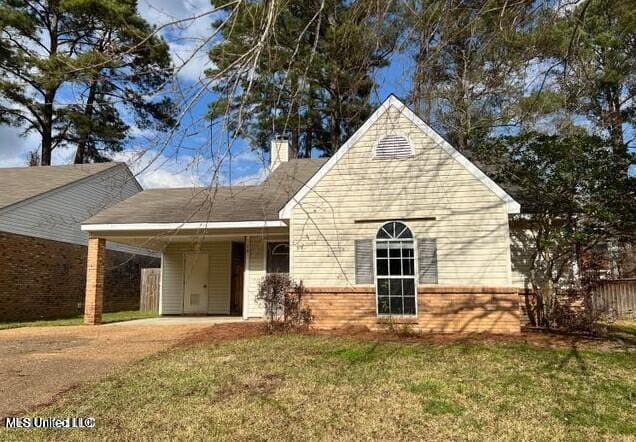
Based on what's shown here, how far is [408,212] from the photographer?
10461 millimetres

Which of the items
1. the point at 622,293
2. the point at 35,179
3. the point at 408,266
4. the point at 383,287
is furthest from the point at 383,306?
the point at 35,179

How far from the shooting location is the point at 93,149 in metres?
29.9

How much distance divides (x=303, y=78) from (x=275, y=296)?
657cm

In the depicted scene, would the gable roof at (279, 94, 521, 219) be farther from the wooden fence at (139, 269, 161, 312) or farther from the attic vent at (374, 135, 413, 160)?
the wooden fence at (139, 269, 161, 312)

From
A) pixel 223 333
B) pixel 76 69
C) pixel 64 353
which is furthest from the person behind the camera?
pixel 223 333

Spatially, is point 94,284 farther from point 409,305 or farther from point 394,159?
point 394,159

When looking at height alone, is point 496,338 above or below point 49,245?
below

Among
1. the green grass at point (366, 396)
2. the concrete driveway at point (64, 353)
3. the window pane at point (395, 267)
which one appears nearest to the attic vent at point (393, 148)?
the window pane at point (395, 267)

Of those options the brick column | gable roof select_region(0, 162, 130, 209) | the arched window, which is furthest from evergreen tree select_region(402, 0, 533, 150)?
gable roof select_region(0, 162, 130, 209)

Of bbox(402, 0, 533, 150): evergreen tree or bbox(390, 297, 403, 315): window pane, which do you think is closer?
bbox(402, 0, 533, 150): evergreen tree

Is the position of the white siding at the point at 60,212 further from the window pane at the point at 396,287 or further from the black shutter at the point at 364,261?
the window pane at the point at 396,287

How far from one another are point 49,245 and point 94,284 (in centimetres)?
608

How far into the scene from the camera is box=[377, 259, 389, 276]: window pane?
34.2ft

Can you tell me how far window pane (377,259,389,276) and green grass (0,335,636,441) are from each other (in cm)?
245
